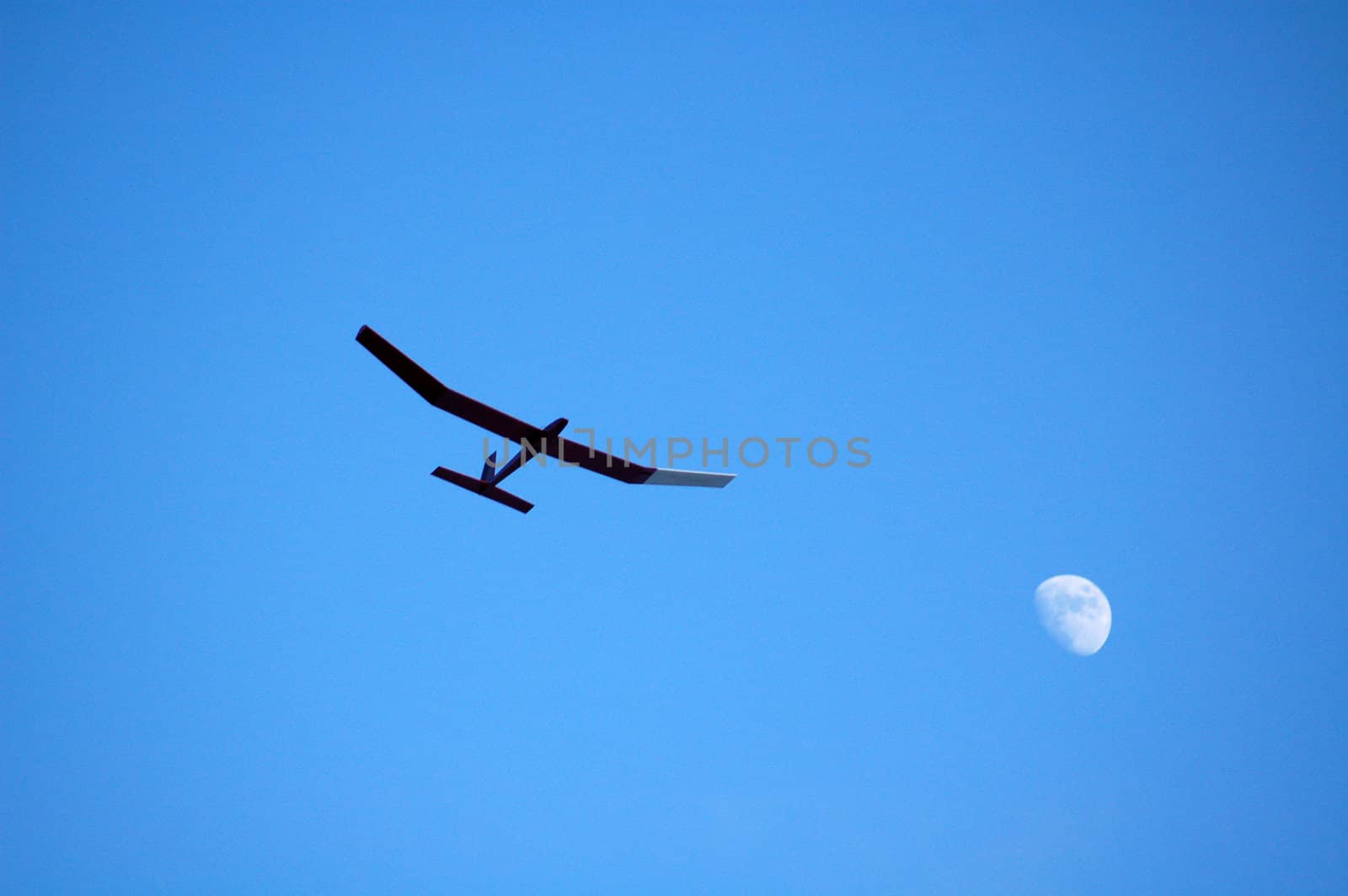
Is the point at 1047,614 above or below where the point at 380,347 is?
above

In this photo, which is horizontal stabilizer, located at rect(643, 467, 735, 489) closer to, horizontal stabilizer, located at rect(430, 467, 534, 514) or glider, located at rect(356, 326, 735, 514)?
glider, located at rect(356, 326, 735, 514)

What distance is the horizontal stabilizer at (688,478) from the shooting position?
2055 cm

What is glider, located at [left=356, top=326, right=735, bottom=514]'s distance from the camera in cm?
1702

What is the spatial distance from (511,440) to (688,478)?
12.1 ft

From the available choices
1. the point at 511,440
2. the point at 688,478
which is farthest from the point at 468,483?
the point at 688,478

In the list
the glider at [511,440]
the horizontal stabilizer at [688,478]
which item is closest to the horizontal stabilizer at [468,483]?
the glider at [511,440]

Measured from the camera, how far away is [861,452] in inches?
904

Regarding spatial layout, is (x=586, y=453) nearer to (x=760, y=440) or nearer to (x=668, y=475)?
(x=668, y=475)

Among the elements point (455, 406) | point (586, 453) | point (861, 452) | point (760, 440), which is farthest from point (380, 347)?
point (861, 452)

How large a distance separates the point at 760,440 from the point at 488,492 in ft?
18.6

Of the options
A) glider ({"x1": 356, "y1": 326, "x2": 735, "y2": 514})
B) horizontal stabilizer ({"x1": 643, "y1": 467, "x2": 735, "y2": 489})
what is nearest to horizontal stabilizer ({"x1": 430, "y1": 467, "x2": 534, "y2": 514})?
glider ({"x1": 356, "y1": 326, "x2": 735, "y2": 514})

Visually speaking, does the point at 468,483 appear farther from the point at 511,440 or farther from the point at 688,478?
the point at 688,478

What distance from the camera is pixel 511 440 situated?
63.0ft

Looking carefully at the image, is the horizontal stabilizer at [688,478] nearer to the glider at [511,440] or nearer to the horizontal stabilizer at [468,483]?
the glider at [511,440]
